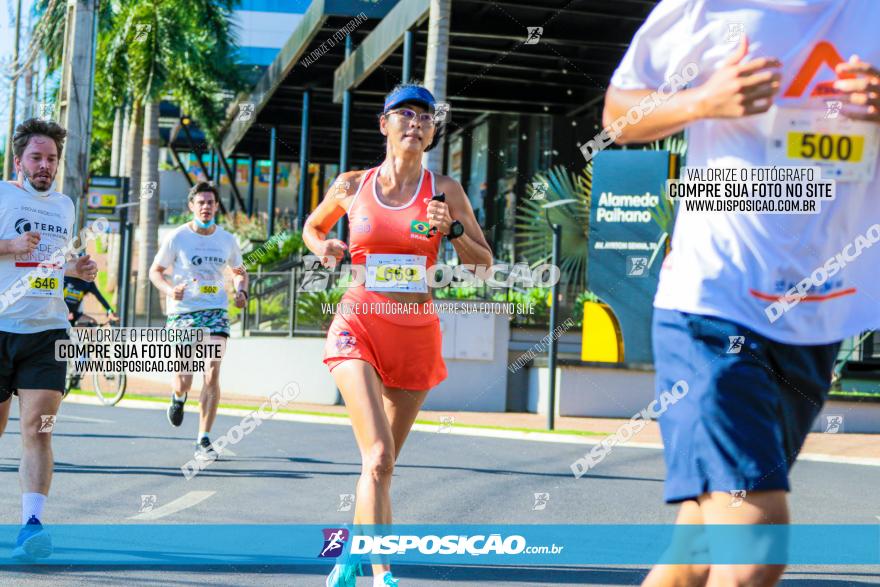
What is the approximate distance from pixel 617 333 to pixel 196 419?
6.03 m

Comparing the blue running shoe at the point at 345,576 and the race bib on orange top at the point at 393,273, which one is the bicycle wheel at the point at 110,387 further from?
the blue running shoe at the point at 345,576

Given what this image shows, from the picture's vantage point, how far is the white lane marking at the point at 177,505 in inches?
289

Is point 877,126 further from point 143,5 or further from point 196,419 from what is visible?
point 143,5

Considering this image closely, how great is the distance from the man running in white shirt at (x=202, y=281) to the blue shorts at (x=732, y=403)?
744cm

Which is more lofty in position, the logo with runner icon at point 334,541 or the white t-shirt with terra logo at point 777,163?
the white t-shirt with terra logo at point 777,163

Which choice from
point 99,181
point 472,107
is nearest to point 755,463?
point 99,181

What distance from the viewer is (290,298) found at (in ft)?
64.4

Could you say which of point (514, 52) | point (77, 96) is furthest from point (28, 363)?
point (514, 52)

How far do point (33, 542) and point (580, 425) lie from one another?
10.6 m

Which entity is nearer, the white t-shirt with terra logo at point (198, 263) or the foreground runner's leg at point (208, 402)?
the foreground runner's leg at point (208, 402)

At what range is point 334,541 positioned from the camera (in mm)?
5082

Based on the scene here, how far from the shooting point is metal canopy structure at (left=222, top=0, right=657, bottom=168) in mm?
20125

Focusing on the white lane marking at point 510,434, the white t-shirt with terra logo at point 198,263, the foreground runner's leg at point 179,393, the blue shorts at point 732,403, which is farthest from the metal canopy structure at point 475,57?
the blue shorts at point 732,403

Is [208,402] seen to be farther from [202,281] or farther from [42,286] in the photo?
[42,286]
